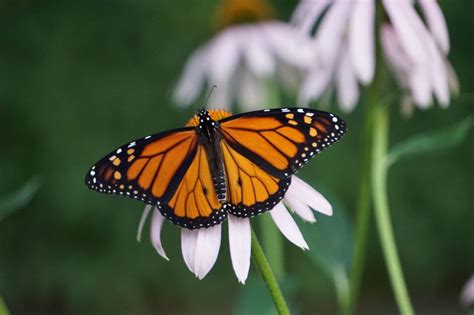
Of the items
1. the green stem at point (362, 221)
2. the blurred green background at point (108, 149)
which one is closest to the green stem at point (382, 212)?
the green stem at point (362, 221)

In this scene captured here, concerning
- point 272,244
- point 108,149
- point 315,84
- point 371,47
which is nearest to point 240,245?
point 371,47

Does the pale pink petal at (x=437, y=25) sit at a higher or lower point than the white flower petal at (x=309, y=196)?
higher

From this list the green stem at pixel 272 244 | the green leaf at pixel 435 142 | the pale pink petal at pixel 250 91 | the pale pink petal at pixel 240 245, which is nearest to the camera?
the pale pink petal at pixel 240 245

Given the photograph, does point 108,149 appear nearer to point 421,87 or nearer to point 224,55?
point 224,55

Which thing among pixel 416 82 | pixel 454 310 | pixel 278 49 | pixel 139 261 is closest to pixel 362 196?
pixel 416 82

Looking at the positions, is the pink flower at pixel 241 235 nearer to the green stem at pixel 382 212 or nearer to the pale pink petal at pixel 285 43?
the green stem at pixel 382 212

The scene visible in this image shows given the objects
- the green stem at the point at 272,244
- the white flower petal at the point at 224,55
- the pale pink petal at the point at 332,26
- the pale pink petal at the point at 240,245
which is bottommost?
the green stem at the point at 272,244
